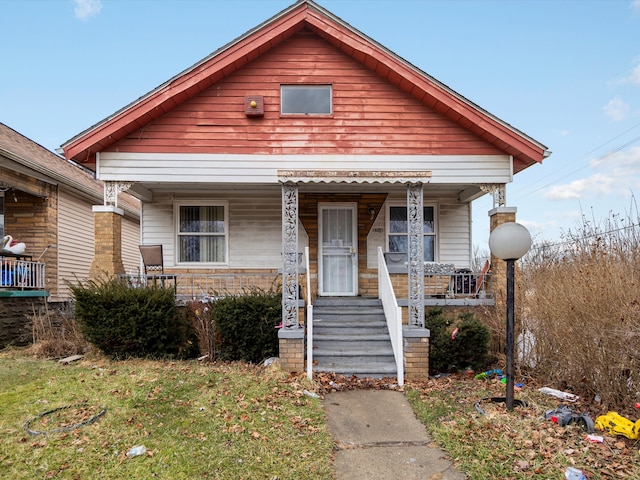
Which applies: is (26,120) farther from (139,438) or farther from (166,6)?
(139,438)

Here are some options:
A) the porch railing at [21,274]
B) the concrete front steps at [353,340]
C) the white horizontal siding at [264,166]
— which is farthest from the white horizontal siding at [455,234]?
the porch railing at [21,274]

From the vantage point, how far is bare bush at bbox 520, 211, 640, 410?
553cm

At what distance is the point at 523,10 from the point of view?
477 inches

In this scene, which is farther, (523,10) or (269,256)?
(523,10)

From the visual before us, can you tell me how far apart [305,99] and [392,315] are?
196 inches

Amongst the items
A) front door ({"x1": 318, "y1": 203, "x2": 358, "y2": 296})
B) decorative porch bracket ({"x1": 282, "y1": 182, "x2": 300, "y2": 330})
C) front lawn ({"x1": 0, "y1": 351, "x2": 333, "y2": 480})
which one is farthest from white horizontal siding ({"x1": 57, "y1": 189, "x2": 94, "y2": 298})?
decorative porch bracket ({"x1": 282, "y1": 182, "x2": 300, "y2": 330})

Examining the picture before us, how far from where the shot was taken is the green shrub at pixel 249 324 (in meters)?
7.95

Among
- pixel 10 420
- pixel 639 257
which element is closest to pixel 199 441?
pixel 10 420

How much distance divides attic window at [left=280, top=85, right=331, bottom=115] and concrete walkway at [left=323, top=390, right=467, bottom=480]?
19.3ft

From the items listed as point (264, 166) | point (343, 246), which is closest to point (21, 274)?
point (264, 166)

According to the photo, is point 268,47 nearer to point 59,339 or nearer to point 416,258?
point 416,258

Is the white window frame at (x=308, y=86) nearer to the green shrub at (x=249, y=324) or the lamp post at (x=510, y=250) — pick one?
the green shrub at (x=249, y=324)

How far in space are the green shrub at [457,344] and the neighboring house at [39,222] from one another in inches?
303

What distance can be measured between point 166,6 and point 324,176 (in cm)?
895
